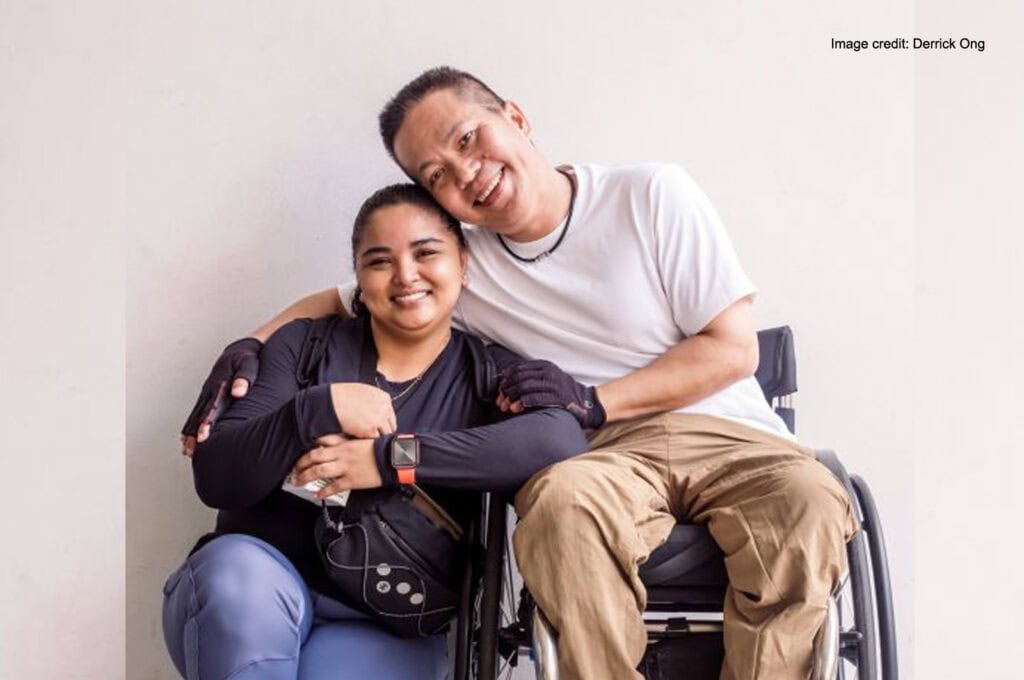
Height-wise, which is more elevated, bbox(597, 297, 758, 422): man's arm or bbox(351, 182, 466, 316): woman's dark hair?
bbox(351, 182, 466, 316): woman's dark hair

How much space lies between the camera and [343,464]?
6.20 feet

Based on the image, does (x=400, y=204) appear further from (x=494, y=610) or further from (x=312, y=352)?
(x=494, y=610)

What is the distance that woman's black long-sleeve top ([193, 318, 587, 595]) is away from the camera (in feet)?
6.20

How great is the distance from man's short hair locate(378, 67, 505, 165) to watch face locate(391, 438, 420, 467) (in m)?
0.59

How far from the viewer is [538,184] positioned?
2.17 m

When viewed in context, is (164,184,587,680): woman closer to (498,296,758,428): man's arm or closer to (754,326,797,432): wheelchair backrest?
(498,296,758,428): man's arm

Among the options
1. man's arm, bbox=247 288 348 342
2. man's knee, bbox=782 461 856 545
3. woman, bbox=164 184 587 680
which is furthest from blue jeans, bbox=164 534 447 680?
man's knee, bbox=782 461 856 545

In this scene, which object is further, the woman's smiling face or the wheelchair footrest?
the woman's smiling face

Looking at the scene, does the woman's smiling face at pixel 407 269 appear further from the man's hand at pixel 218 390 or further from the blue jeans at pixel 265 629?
the blue jeans at pixel 265 629

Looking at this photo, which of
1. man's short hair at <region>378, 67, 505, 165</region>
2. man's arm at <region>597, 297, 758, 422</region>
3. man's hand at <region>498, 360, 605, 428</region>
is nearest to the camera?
man's hand at <region>498, 360, 605, 428</region>

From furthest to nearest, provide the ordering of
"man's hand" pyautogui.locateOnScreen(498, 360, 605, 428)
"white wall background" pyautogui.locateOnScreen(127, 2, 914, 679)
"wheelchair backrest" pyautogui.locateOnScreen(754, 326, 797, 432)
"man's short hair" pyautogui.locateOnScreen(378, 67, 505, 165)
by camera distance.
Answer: "white wall background" pyautogui.locateOnScreen(127, 2, 914, 679) → "wheelchair backrest" pyautogui.locateOnScreen(754, 326, 797, 432) → "man's short hair" pyautogui.locateOnScreen(378, 67, 505, 165) → "man's hand" pyautogui.locateOnScreen(498, 360, 605, 428)

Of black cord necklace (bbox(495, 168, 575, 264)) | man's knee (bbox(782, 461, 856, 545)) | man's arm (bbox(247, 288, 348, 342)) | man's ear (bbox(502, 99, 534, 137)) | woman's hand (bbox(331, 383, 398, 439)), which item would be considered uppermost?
man's ear (bbox(502, 99, 534, 137))

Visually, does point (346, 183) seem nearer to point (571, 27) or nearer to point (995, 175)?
point (571, 27)

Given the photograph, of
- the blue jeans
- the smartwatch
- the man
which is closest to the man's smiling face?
the man
